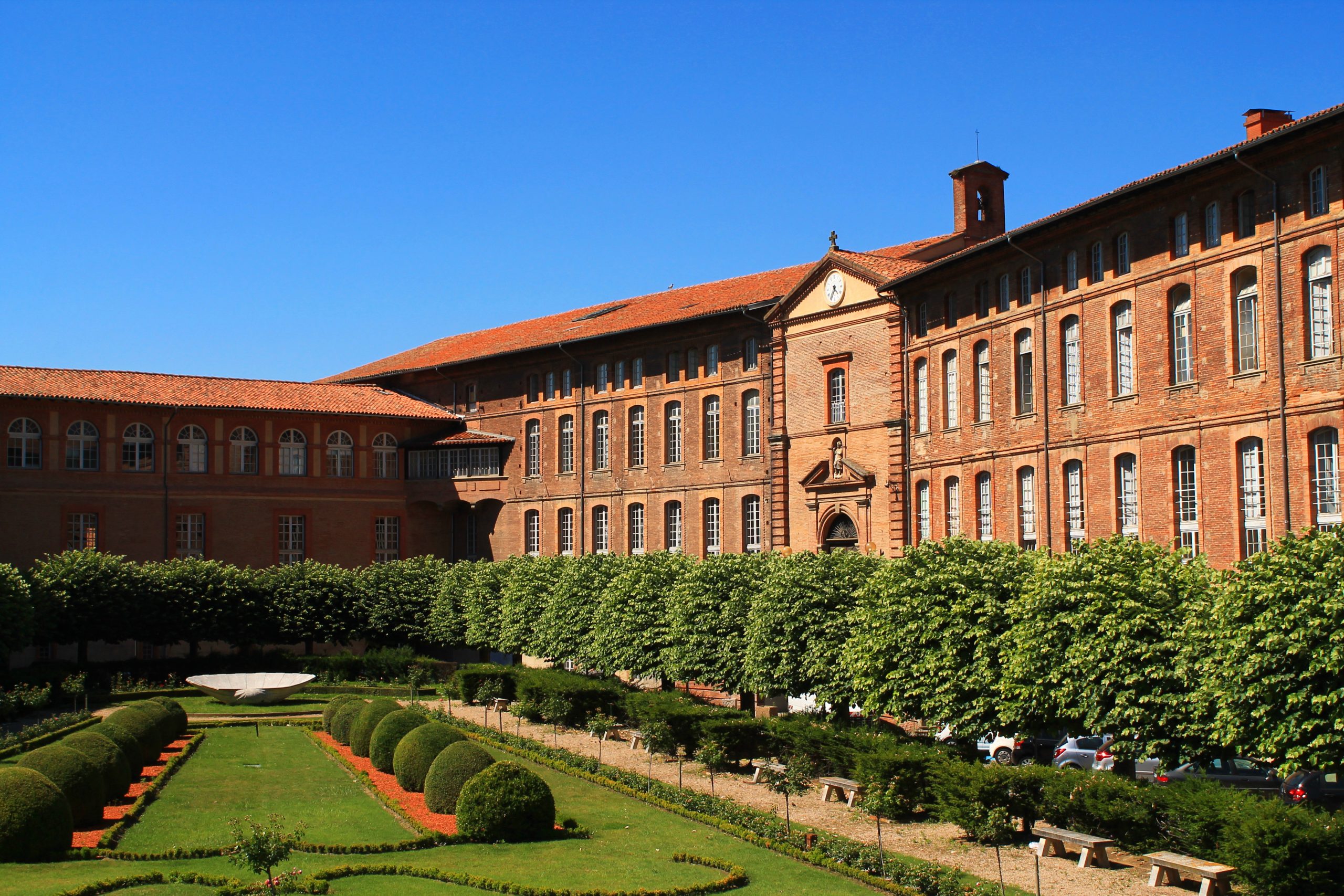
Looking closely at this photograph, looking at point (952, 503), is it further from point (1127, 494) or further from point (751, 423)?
point (751, 423)

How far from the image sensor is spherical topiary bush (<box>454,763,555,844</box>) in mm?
21031

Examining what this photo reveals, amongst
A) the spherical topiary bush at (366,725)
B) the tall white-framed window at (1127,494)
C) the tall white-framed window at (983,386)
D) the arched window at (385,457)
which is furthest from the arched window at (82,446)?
the tall white-framed window at (1127,494)

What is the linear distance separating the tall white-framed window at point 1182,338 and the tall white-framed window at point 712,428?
2104 cm

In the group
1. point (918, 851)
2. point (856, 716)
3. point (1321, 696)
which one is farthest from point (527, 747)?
point (1321, 696)

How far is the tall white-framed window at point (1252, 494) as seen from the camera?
2788 centimetres

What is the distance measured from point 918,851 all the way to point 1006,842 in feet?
4.77

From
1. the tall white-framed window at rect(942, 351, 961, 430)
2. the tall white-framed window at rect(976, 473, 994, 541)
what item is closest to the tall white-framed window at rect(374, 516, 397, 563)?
the tall white-framed window at rect(942, 351, 961, 430)

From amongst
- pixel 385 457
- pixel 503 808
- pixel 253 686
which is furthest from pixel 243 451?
pixel 503 808

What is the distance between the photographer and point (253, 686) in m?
44.0

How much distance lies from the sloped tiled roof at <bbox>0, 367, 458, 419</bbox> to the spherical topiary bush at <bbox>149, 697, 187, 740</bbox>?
22607mm

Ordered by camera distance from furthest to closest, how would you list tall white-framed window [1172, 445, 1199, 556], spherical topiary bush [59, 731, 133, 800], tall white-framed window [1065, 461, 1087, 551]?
tall white-framed window [1065, 461, 1087, 551] → tall white-framed window [1172, 445, 1199, 556] → spherical topiary bush [59, 731, 133, 800]

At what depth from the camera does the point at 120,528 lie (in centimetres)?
5294

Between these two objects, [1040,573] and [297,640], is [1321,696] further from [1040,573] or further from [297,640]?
[297,640]

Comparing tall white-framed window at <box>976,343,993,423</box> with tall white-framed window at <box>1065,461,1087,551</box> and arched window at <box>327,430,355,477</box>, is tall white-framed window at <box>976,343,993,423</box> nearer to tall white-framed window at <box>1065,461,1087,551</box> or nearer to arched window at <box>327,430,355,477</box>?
tall white-framed window at <box>1065,461,1087,551</box>
